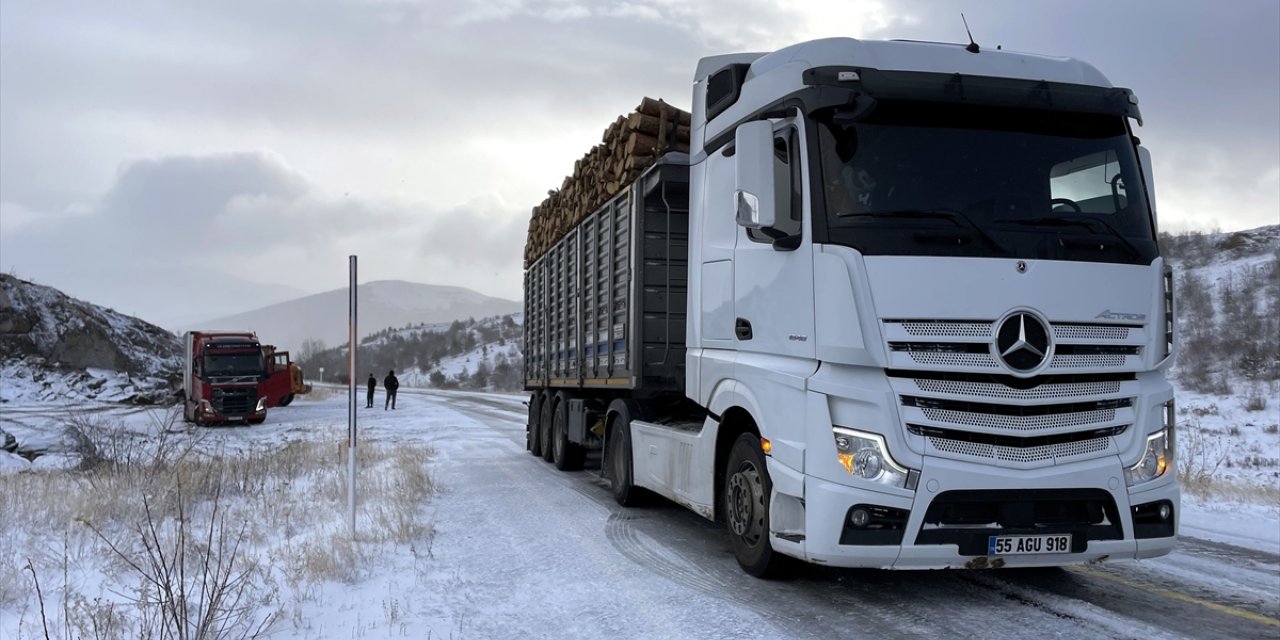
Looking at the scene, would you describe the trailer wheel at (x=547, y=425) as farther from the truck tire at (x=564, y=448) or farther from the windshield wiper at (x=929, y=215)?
the windshield wiper at (x=929, y=215)

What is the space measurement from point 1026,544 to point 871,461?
97cm

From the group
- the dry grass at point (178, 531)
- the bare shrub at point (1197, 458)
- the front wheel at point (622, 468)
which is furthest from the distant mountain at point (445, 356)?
the front wheel at point (622, 468)

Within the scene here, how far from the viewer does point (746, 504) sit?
5742 mm

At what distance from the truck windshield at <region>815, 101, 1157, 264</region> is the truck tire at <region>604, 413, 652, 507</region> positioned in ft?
14.0

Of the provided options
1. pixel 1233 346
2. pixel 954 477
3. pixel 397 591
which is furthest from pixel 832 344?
pixel 1233 346

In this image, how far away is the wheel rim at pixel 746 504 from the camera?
5598mm

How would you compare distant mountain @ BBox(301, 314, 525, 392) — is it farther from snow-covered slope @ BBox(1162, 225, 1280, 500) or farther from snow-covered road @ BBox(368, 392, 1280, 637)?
snow-covered road @ BBox(368, 392, 1280, 637)

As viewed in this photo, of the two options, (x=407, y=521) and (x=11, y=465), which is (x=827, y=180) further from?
(x=11, y=465)

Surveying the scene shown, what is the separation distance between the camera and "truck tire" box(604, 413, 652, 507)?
873 cm

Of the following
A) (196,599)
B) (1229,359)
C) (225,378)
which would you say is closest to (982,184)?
(196,599)

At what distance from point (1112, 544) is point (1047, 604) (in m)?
0.58

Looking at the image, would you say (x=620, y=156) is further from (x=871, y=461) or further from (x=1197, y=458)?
(x=1197, y=458)

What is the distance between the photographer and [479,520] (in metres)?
8.37

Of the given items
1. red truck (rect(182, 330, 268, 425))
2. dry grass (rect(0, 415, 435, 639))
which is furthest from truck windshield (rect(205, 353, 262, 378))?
dry grass (rect(0, 415, 435, 639))
